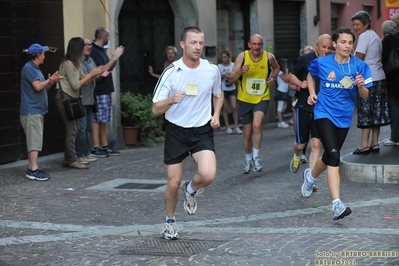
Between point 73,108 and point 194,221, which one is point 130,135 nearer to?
point 73,108

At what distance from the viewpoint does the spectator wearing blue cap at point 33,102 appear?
11.7 metres

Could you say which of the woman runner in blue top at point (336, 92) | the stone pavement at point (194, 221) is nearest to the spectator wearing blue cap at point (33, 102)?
the stone pavement at point (194, 221)

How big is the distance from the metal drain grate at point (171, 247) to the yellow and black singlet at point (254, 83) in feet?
14.9

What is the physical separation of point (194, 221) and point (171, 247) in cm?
126

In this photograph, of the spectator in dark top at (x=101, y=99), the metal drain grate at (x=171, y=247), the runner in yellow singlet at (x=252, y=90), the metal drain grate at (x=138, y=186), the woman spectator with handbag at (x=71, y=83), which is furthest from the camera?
the spectator in dark top at (x=101, y=99)

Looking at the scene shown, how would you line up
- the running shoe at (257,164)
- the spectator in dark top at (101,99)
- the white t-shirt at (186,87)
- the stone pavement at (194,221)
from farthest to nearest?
the spectator in dark top at (101,99) → the running shoe at (257,164) → the white t-shirt at (186,87) → the stone pavement at (194,221)

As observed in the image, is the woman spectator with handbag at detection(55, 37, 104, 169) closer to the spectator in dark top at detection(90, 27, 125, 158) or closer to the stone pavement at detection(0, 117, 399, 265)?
the stone pavement at detection(0, 117, 399, 265)

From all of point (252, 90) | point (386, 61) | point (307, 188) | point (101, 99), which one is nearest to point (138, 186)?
point (252, 90)

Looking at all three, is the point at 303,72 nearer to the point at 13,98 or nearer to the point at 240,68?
the point at 240,68

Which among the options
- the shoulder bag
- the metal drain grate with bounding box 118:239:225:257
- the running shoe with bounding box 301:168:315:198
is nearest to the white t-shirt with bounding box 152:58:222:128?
the metal drain grate with bounding box 118:239:225:257

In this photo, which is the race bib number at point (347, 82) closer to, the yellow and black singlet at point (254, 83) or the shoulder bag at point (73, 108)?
the yellow and black singlet at point (254, 83)

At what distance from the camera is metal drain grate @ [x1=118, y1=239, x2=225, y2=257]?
7.24 meters

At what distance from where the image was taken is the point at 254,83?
11977mm

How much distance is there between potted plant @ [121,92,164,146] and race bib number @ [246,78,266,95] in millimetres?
4058
